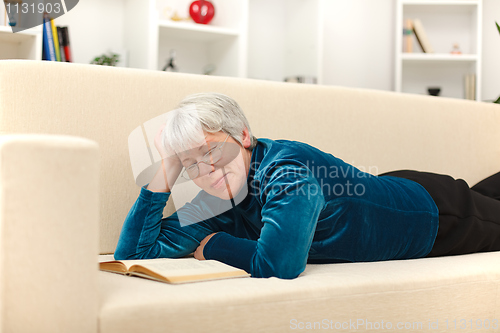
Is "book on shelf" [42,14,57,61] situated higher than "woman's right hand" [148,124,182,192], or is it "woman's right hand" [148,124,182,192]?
"book on shelf" [42,14,57,61]

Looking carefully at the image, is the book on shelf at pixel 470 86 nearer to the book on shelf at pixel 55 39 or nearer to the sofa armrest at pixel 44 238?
the book on shelf at pixel 55 39

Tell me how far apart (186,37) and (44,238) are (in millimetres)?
2034

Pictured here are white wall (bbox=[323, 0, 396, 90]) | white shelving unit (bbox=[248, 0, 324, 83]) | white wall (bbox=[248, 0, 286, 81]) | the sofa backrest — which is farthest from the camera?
white wall (bbox=[323, 0, 396, 90])

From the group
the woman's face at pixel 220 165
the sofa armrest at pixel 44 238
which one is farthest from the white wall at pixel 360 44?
the sofa armrest at pixel 44 238

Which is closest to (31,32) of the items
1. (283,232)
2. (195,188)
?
(195,188)

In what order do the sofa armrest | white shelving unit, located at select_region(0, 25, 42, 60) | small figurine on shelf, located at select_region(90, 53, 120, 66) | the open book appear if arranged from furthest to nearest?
small figurine on shelf, located at select_region(90, 53, 120, 66)
white shelving unit, located at select_region(0, 25, 42, 60)
the open book
the sofa armrest

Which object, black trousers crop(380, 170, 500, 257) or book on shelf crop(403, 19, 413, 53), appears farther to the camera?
book on shelf crop(403, 19, 413, 53)

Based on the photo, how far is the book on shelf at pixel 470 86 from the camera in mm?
2789

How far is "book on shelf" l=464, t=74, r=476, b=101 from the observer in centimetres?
279

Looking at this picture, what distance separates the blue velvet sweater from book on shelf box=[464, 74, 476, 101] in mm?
1706

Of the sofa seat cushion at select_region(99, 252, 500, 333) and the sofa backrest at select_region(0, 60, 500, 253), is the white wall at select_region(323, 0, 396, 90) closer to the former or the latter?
the sofa backrest at select_region(0, 60, 500, 253)

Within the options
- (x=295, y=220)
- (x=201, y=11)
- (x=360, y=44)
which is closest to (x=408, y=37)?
(x=360, y=44)

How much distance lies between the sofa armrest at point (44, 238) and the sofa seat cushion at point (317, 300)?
0.22 feet

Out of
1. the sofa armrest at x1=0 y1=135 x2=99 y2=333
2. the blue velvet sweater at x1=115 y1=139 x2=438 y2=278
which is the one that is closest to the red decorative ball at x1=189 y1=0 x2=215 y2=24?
the blue velvet sweater at x1=115 y1=139 x2=438 y2=278
